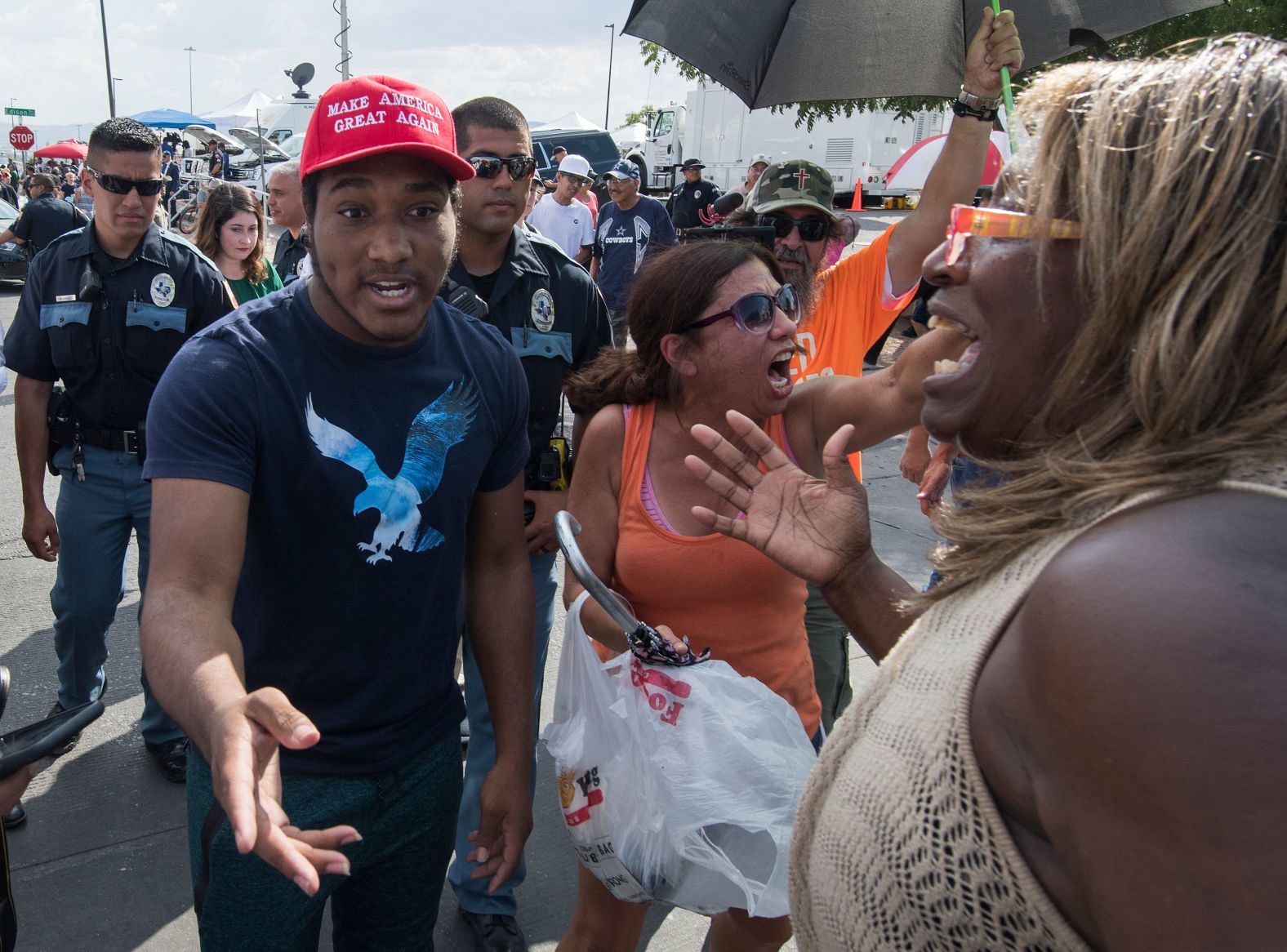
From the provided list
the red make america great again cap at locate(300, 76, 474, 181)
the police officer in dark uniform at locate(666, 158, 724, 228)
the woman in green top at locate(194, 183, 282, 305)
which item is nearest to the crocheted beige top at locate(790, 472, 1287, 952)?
the red make america great again cap at locate(300, 76, 474, 181)

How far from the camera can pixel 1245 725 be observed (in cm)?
71

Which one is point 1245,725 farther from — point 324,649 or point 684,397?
point 684,397

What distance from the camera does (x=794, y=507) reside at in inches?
69.5

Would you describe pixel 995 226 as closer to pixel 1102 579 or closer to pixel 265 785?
pixel 1102 579

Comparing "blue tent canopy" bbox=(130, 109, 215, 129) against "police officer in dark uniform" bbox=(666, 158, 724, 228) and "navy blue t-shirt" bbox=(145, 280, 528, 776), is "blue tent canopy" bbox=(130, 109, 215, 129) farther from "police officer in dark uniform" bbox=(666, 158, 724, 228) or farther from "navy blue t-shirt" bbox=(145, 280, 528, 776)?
"navy blue t-shirt" bbox=(145, 280, 528, 776)

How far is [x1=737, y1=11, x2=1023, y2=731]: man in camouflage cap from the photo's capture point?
294 centimetres

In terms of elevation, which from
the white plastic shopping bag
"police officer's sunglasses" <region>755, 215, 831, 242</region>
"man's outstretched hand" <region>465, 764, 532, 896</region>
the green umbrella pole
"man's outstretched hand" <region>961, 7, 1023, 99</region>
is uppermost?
"man's outstretched hand" <region>961, 7, 1023, 99</region>

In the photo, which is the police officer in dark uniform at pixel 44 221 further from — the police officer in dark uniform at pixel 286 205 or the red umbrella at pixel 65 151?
the red umbrella at pixel 65 151

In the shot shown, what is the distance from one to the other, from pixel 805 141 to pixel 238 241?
78.5ft

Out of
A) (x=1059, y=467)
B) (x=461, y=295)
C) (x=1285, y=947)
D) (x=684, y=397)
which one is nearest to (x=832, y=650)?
(x=684, y=397)

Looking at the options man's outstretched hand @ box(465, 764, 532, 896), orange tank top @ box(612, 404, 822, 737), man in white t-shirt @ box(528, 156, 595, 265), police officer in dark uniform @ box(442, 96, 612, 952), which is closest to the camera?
man's outstretched hand @ box(465, 764, 532, 896)

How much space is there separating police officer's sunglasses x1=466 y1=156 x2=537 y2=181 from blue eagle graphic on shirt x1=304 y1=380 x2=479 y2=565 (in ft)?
4.81

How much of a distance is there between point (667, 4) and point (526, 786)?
2.56 m

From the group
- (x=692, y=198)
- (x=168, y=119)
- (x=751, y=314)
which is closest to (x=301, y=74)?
(x=168, y=119)
